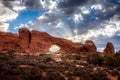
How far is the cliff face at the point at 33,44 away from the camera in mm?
86562

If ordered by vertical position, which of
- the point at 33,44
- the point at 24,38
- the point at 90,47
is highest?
the point at 24,38

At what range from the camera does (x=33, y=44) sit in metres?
87.7

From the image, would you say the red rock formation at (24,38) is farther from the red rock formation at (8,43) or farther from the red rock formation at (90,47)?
the red rock formation at (90,47)

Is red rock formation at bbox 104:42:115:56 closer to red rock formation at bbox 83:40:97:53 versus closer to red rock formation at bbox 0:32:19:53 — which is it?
red rock formation at bbox 83:40:97:53

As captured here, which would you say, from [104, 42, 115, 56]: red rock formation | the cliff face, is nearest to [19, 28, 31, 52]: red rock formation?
the cliff face

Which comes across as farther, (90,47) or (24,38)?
(24,38)

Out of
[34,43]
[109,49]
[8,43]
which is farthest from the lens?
[8,43]

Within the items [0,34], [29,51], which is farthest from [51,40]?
[0,34]

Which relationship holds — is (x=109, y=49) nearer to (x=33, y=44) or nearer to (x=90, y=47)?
(x=90, y=47)

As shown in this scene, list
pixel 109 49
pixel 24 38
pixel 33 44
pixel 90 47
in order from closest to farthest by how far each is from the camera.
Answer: pixel 90 47
pixel 109 49
pixel 24 38
pixel 33 44

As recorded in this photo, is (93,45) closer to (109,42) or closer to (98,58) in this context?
(109,42)

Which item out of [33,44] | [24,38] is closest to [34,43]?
[33,44]

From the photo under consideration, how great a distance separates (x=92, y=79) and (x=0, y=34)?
214 feet

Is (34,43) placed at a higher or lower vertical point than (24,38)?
lower
